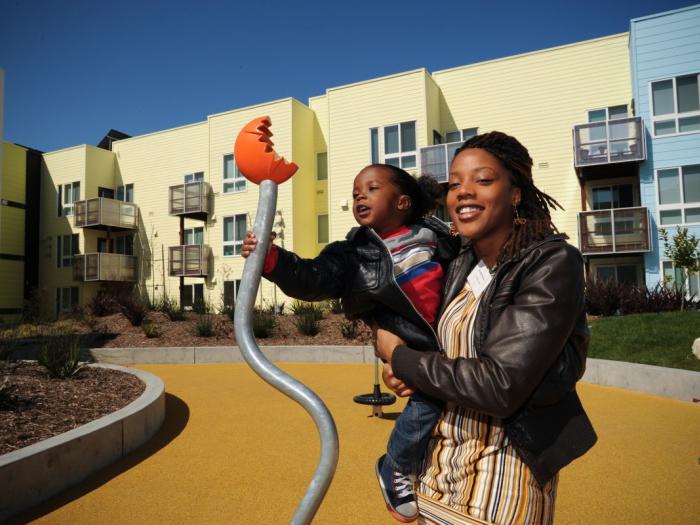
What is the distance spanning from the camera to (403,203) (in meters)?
2.29

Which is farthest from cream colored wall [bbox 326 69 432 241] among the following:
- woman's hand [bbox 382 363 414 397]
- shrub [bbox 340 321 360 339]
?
woman's hand [bbox 382 363 414 397]

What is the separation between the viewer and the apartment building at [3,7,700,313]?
18.5 metres

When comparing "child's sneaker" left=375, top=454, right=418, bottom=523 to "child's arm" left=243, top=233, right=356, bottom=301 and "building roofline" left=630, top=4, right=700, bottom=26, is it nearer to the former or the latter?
"child's arm" left=243, top=233, right=356, bottom=301

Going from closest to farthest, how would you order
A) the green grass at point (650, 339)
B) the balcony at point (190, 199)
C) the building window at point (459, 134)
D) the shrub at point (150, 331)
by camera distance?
the green grass at point (650, 339) → the shrub at point (150, 331) → the building window at point (459, 134) → the balcony at point (190, 199)

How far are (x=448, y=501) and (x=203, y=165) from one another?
2838 centimetres

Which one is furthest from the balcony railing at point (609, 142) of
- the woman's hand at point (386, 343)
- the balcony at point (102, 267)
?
the balcony at point (102, 267)

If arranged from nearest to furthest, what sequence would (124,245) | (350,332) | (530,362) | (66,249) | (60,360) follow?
(530,362), (60,360), (350,332), (124,245), (66,249)

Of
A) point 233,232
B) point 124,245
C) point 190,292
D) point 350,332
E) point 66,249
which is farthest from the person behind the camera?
point 66,249

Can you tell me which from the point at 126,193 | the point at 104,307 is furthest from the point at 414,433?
the point at 126,193

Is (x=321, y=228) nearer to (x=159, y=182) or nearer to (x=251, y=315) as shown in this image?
(x=159, y=182)

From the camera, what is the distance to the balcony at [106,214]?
27.9 m

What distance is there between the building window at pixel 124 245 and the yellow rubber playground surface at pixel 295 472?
81.0 feet

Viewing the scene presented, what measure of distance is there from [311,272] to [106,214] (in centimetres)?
2975

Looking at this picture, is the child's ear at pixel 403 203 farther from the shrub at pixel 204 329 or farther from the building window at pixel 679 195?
the building window at pixel 679 195
